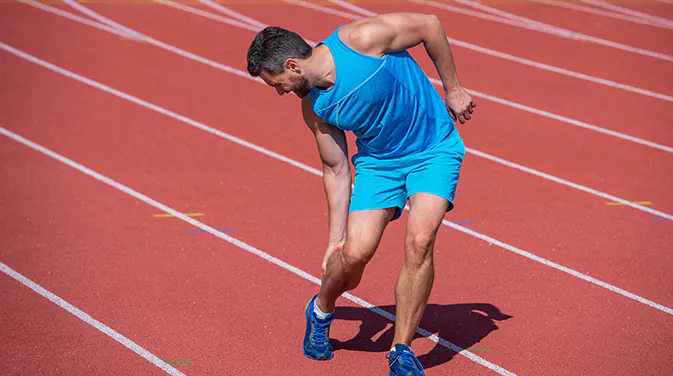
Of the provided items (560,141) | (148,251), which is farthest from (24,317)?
(560,141)

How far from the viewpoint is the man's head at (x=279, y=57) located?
3.96 m

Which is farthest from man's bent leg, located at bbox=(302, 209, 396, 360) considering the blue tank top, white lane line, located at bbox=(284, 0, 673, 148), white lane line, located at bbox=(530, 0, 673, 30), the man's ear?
white lane line, located at bbox=(530, 0, 673, 30)

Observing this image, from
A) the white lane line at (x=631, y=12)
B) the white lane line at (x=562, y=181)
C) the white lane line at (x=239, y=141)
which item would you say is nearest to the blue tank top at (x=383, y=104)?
the white lane line at (x=239, y=141)

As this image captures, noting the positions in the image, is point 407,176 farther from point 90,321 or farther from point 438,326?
point 90,321

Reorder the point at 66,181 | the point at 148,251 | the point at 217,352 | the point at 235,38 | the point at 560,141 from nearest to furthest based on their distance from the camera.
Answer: the point at 217,352
the point at 148,251
the point at 66,181
the point at 560,141
the point at 235,38

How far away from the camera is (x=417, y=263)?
4168 mm

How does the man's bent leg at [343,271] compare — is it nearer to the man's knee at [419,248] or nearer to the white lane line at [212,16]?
the man's knee at [419,248]

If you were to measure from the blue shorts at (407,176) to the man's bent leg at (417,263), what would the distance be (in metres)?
0.08

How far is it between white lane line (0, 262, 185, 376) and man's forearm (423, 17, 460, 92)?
1.97 m

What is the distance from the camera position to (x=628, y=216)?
6891 millimetres

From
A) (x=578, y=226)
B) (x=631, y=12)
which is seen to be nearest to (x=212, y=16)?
(x=631, y=12)

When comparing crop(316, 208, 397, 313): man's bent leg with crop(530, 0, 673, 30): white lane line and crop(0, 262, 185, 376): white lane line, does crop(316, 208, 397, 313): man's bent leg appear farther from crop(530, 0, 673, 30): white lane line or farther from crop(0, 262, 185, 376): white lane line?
crop(530, 0, 673, 30): white lane line

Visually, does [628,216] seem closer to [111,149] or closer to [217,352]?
[217,352]

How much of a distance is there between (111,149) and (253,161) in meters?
1.35
